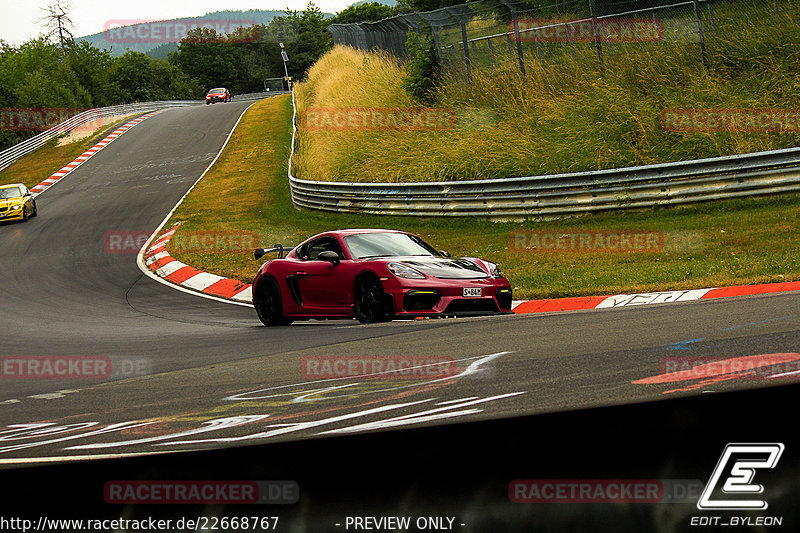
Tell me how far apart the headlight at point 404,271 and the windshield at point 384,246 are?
0.83 meters

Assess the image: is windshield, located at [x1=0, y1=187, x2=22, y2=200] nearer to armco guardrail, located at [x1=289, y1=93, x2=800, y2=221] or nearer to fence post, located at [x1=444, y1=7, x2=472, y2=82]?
armco guardrail, located at [x1=289, y1=93, x2=800, y2=221]

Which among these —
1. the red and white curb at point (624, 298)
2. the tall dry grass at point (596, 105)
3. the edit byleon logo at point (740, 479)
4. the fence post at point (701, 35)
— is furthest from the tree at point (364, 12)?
the edit byleon logo at point (740, 479)

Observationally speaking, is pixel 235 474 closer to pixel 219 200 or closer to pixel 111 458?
pixel 111 458

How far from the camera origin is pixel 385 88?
28922mm

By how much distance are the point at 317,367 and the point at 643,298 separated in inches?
210

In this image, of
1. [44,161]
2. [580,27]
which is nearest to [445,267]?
[580,27]

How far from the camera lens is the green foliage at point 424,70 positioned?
26.0 m

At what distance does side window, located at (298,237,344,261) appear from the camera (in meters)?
11.5

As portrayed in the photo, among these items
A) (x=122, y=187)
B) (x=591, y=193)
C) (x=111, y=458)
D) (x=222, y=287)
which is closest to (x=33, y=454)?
(x=111, y=458)

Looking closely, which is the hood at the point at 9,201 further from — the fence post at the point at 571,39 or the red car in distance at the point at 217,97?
the red car in distance at the point at 217,97

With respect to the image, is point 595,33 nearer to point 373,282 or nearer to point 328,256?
point 328,256

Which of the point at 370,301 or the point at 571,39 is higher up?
the point at 571,39

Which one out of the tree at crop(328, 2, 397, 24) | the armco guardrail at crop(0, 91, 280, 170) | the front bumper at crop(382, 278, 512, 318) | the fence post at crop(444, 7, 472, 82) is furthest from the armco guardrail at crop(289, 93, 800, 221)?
the tree at crop(328, 2, 397, 24)

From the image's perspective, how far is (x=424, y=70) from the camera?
86.0ft
